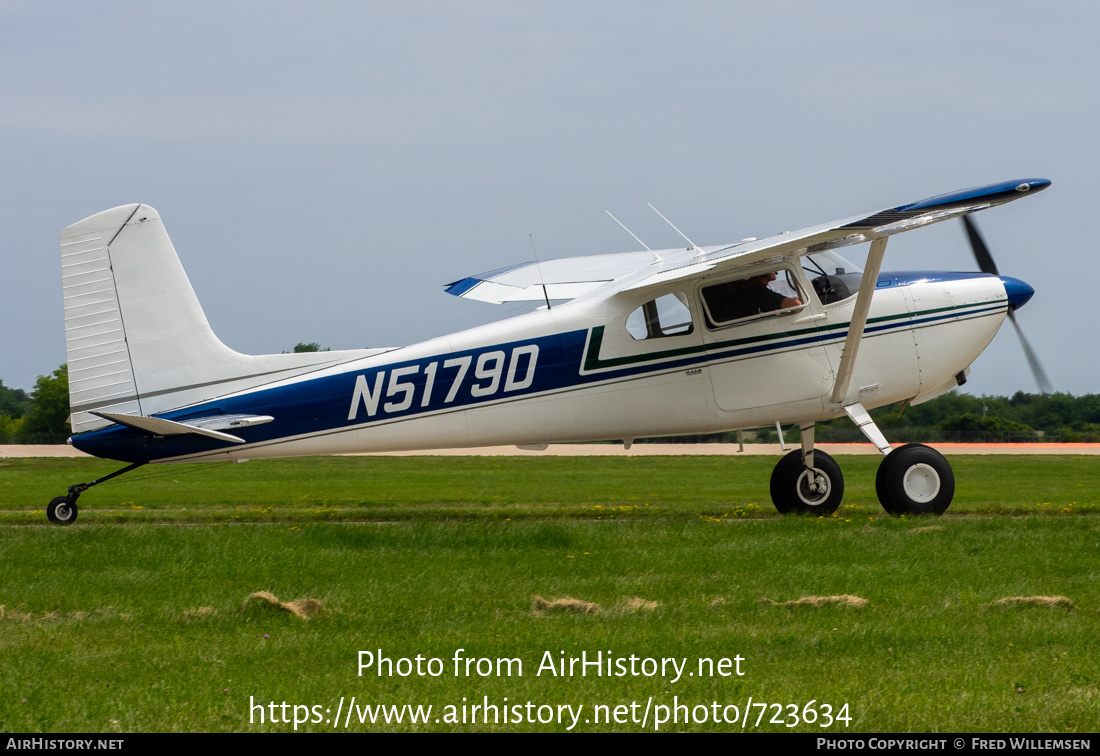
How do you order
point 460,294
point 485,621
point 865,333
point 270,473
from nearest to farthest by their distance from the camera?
point 485,621 < point 865,333 < point 460,294 < point 270,473

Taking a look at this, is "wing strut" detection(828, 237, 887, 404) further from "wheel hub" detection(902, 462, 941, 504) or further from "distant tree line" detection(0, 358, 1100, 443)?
"distant tree line" detection(0, 358, 1100, 443)

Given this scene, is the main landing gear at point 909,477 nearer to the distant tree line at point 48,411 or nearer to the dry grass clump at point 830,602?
the dry grass clump at point 830,602

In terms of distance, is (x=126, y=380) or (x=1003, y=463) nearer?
(x=126, y=380)

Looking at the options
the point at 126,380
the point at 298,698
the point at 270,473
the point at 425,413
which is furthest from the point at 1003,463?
the point at 298,698

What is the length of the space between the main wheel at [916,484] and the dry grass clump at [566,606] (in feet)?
20.5

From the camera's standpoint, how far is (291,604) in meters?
7.46

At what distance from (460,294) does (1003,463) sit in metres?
24.4

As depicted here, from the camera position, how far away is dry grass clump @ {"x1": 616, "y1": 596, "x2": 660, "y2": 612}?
7.43 meters

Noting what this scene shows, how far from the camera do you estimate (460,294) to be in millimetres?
15445

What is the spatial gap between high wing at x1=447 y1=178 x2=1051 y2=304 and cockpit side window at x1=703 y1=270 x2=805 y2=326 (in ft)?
0.86

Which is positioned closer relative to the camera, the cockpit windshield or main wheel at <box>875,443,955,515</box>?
main wheel at <box>875,443,955,515</box>

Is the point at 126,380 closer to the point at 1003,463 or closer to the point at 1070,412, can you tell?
the point at 1003,463

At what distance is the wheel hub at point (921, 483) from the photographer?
1266 cm

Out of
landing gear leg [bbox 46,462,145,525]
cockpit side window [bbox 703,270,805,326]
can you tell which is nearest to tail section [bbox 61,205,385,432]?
landing gear leg [bbox 46,462,145,525]
